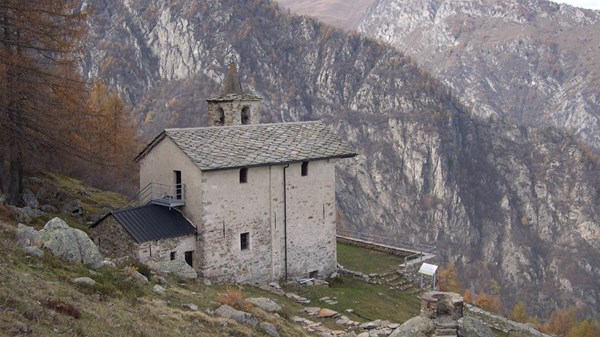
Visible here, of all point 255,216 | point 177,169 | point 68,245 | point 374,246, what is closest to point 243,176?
point 255,216

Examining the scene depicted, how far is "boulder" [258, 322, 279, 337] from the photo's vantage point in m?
18.6

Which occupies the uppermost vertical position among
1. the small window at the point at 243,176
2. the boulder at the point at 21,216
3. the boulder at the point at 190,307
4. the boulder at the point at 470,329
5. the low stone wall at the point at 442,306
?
the small window at the point at 243,176

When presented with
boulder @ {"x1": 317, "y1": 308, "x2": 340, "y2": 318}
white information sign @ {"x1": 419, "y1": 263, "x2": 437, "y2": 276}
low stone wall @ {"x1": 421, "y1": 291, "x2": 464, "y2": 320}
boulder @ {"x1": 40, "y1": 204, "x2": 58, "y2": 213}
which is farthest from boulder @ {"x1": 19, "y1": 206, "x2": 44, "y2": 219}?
low stone wall @ {"x1": 421, "y1": 291, "x2": 464, "y2": 320}

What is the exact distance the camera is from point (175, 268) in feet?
82.4

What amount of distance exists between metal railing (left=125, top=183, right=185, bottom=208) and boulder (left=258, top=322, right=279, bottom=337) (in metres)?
10.4

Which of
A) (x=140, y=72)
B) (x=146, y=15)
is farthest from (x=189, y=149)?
(x=146, y=15)

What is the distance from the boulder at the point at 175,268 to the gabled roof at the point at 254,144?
13.0ft

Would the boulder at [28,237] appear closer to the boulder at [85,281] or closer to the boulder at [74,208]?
the boulder at [85,281]

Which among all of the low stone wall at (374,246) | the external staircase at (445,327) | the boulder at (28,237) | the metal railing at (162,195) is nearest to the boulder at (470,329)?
the external staircase at (445,327)

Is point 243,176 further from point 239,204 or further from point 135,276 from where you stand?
point 135,276

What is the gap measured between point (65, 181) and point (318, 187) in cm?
1683

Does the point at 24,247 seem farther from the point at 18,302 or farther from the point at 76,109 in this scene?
the point at 76,109

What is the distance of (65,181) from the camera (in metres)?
39.8

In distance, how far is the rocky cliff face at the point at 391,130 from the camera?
518 feet
